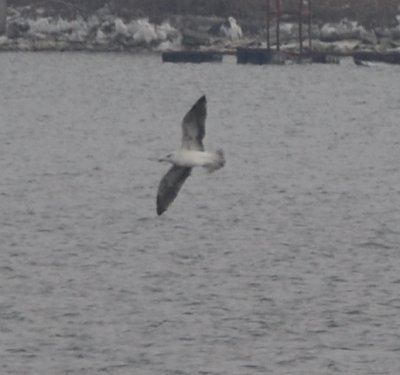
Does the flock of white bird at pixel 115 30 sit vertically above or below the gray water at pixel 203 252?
below

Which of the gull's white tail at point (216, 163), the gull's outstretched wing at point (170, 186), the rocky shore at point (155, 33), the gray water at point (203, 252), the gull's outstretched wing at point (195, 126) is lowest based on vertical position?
the rocky shore at point (155, 33)

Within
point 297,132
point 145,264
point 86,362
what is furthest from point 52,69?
point 86,362

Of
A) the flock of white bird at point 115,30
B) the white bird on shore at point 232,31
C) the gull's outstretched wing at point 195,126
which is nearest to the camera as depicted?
the gull's outstretched wing at point 195,126

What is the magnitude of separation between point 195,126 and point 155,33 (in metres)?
126

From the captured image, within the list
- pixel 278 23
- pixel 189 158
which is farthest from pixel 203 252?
pixel 278 23

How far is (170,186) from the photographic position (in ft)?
95.7

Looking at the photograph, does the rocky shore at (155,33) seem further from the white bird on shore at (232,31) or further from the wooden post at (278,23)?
the wooden post at (278,23)

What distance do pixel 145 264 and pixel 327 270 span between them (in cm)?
374

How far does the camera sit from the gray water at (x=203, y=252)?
106 ft

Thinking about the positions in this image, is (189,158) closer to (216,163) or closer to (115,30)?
(216,163)

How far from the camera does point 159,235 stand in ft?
150

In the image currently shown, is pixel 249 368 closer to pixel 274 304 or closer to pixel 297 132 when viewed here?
pixel 274 304

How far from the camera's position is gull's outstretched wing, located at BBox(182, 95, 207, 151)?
92.6 feet

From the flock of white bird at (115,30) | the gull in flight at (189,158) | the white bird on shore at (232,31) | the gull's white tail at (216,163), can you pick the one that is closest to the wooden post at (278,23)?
the white bird on shore at (232,31)
